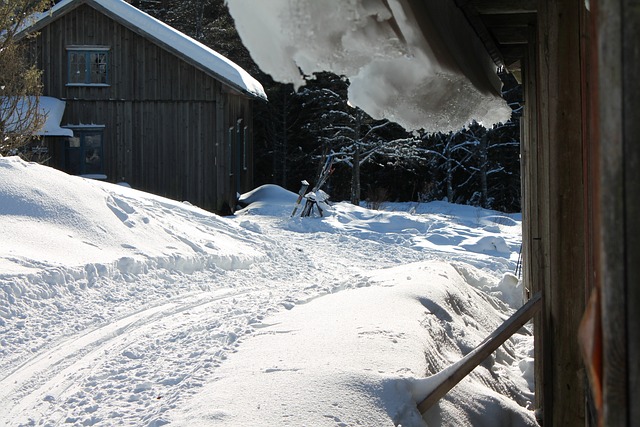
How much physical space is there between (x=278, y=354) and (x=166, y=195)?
58.1 ft

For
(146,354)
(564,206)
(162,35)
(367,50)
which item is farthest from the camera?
(162,35)

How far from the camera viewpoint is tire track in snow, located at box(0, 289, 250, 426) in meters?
5.77

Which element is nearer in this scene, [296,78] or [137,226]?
[296,78]

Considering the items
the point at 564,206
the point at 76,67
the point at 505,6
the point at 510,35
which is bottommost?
the point at 564,206

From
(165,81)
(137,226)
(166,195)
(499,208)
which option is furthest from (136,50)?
(499,208)

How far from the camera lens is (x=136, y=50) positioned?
22922mm

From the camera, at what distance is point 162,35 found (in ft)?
73.7

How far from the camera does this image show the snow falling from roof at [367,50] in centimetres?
258

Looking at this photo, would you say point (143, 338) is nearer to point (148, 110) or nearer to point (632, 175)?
point (632, 175)

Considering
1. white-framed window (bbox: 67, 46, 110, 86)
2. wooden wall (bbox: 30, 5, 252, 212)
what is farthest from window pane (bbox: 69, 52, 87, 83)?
wooden wall (bbox: 30, 5, 252, 212)

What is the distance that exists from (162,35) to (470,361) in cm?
1906

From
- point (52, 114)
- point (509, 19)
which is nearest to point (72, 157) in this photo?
point (52, 114)

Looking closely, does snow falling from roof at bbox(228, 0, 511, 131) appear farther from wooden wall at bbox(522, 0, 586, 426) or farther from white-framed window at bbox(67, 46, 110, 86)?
white-framed window at bbox(67, 46, 110, 86)

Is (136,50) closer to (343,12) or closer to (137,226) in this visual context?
(137,226)
